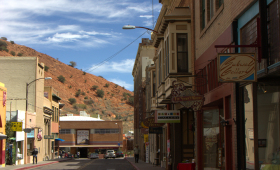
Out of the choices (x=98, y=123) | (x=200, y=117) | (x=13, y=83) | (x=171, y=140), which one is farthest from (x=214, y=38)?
(x=98, y=123)

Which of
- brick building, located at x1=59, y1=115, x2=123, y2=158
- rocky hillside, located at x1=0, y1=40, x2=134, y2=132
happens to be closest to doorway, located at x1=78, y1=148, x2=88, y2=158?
brick building, located at x1=59, y1=115, x2=123, y2=158

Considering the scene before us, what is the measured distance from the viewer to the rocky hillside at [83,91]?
13316 centimetres

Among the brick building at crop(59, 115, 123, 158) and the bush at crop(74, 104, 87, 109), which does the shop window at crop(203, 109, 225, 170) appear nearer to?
the brick building at crop(59, 115, 123, 158)

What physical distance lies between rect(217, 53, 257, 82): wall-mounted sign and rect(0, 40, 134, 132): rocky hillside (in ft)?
388

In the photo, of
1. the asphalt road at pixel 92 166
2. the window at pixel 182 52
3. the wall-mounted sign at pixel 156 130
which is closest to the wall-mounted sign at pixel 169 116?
the window at pixel 182 52

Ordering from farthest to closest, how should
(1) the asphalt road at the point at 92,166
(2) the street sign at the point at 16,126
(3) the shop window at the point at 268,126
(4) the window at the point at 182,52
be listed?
(2) the street sign at the point at 16,126
(1) the asphalt road at the point at 92,166
(4) the window at the point at 182,52
(3) the shop window at the point at 268,126

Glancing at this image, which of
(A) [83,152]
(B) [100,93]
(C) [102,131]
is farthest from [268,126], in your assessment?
(B) [100,93]

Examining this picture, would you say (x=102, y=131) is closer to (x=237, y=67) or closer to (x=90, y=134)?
(x=90, y=134)

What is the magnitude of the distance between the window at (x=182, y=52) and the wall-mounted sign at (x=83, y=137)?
67044mm

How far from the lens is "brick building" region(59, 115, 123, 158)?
82688 mm

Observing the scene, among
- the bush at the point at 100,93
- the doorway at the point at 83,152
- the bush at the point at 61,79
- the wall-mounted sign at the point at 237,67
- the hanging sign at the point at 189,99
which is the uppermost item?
the bush at the point at 61,79

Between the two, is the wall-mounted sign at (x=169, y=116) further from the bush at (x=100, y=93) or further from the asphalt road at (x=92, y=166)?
the bush at (x=100, y=93)

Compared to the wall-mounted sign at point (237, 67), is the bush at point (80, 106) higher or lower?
higher

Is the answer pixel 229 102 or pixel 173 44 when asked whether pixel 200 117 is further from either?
pixel 229 102
